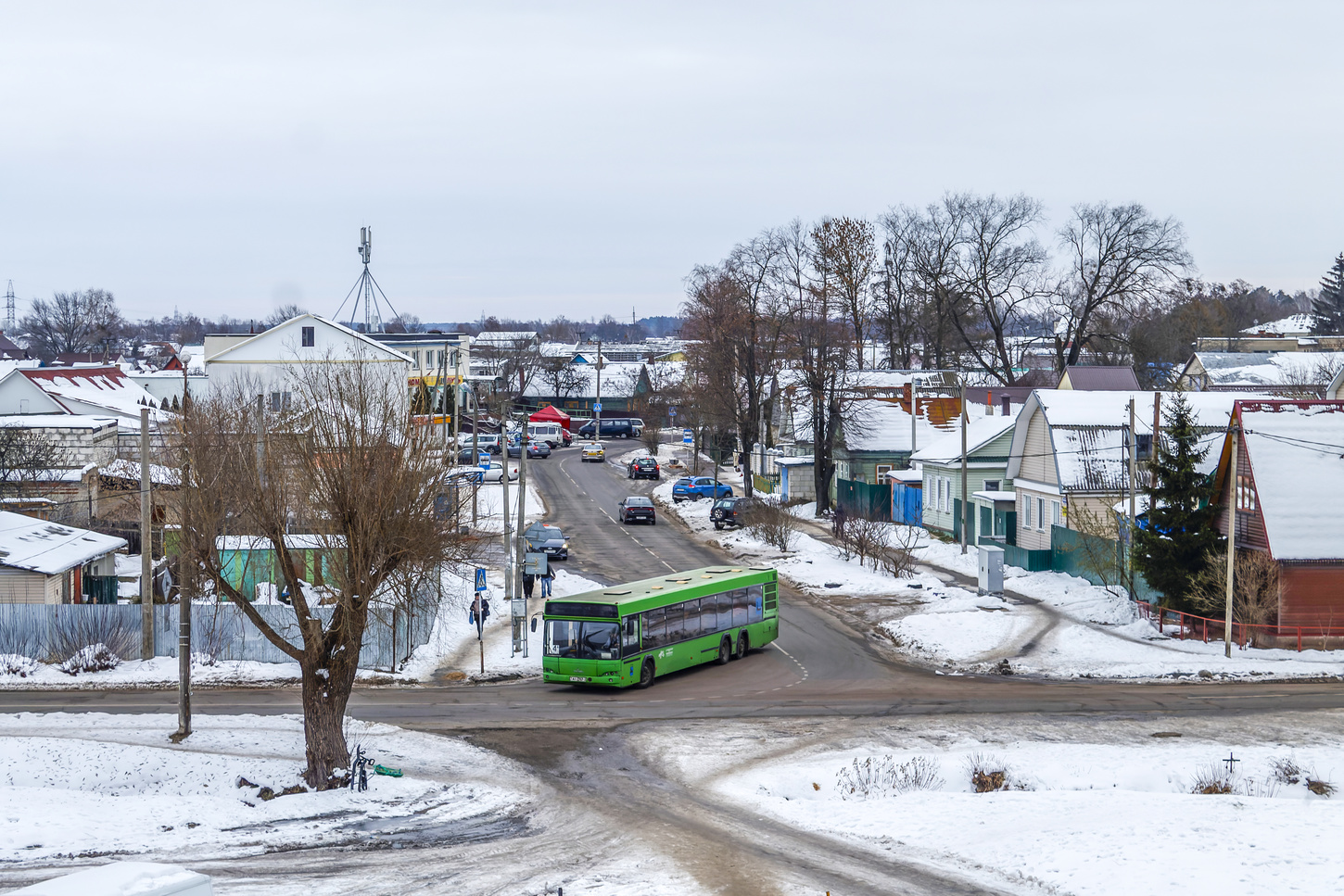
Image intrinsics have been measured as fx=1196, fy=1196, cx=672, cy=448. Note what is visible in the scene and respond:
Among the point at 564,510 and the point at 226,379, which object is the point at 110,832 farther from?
the point at 226,379

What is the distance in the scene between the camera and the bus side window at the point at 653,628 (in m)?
29.9

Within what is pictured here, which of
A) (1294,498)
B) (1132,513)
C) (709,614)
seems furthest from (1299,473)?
(709,614)

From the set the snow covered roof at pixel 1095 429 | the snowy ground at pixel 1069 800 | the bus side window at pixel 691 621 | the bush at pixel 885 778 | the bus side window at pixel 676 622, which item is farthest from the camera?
the snow covered roof at pixel 1095 429

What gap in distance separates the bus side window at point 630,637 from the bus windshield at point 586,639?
0.15m

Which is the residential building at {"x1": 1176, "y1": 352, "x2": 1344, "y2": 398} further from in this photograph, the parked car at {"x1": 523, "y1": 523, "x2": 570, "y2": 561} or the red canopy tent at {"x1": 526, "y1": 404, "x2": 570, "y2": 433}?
the red canopy tent at {"x1": 526, "y1": 404, "x2": 570, "y2": 433}

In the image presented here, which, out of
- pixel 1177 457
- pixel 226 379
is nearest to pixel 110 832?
pixel 1177 457

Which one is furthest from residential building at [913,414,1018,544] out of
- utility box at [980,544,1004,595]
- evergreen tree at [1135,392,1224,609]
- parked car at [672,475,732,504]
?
evergreen tree at [1135,392,1224,609]

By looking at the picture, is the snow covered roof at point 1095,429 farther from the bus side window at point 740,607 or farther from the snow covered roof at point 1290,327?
the snow covered roof at point 1290,327

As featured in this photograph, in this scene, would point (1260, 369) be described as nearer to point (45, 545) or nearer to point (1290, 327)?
point (1290, 327)

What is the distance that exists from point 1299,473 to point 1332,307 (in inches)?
4524

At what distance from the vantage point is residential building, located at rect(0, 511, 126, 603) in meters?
32.7

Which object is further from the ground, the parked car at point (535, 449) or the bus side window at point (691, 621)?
the parked car at point (535, 449)

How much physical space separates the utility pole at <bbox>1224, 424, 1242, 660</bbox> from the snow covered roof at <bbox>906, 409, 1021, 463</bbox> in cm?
1967

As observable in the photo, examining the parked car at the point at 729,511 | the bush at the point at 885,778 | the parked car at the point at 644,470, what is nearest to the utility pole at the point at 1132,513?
the bush at the point at 885,778
